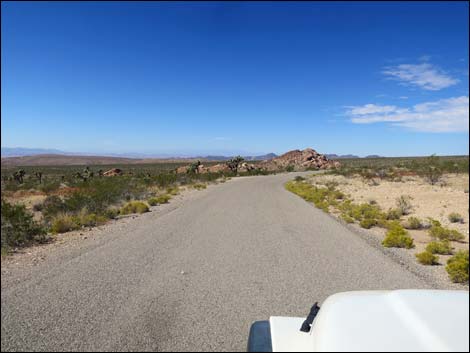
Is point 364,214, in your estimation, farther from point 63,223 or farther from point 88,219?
point 63,223

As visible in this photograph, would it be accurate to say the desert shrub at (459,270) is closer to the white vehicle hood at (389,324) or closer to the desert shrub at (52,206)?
the white vehicle hood at (389,324)

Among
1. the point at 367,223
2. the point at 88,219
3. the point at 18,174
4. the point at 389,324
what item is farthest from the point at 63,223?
the point at 367,223

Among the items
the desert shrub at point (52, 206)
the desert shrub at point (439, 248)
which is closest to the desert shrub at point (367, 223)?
the desert shrub at point (439, 248)

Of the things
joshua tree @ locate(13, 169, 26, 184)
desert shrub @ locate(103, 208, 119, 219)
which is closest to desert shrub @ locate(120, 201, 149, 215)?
desert shrub @ locate(103, 208, 119, 219)

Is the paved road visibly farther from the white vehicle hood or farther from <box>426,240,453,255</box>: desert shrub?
the white vehicle hood

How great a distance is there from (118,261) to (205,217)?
21.9ft

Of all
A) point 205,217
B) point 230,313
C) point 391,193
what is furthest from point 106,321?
point 391,193

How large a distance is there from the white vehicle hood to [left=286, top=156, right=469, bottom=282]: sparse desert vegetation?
18.2 ft

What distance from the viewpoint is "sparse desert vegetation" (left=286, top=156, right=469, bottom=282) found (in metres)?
9.05

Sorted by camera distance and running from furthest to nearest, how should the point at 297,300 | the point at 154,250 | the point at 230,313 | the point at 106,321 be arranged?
the point at 154,250 < the point at 297,300 < the point at 230,313 < the point at 106,321

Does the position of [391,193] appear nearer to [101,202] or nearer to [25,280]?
[101,202]

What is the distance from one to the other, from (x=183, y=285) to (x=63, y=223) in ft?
15.8

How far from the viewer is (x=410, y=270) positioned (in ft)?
23.7

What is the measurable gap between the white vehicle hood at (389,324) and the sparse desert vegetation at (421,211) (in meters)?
5.55
